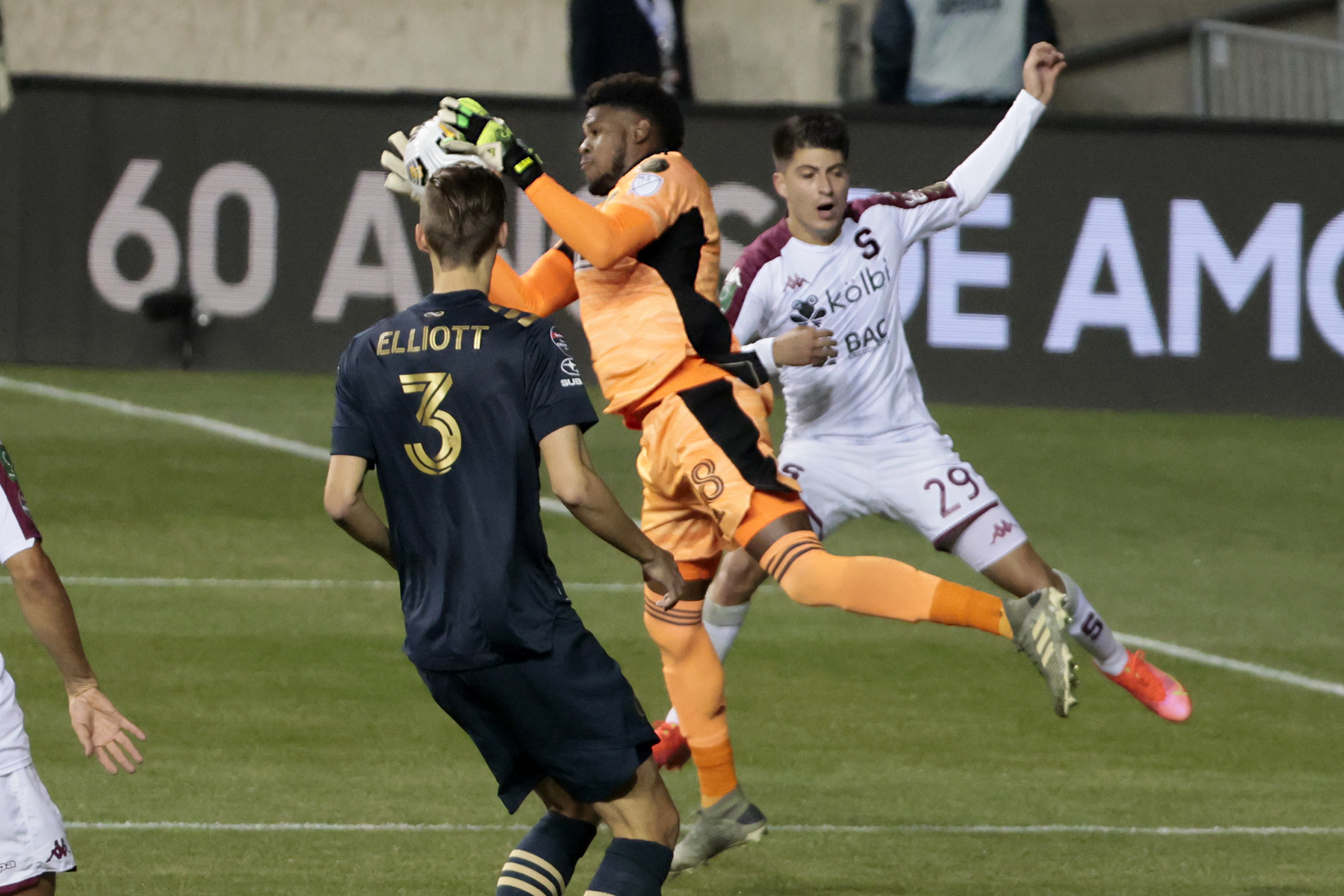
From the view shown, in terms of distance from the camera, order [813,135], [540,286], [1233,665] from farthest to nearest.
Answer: [1233,665] < [813,135] < [540,286]

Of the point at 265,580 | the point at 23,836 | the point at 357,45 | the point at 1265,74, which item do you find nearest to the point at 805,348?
the point at 23,836

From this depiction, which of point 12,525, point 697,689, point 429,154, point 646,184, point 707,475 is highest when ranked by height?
point 429,154

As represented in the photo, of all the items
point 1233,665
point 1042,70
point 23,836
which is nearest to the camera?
point 23,836

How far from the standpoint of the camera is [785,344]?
702 centimetres

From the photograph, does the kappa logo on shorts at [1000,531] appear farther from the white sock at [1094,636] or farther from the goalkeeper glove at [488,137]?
the goalkeeper glove at [488,137]

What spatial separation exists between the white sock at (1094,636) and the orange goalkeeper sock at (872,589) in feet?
1.66

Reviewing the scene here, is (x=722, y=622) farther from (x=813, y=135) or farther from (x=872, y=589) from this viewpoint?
(x=813, y=135)

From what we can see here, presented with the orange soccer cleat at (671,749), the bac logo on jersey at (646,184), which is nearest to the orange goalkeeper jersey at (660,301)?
the bac logo on jersey at (646,184)

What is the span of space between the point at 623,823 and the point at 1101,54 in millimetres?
15490

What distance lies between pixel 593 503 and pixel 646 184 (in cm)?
198

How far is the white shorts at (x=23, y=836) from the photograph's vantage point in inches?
183

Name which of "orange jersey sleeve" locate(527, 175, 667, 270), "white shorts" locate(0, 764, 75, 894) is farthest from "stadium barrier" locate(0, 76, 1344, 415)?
"white shorts" locate(0, 764, 75, 894)

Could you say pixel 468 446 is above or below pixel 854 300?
above

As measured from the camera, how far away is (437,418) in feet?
17.0
